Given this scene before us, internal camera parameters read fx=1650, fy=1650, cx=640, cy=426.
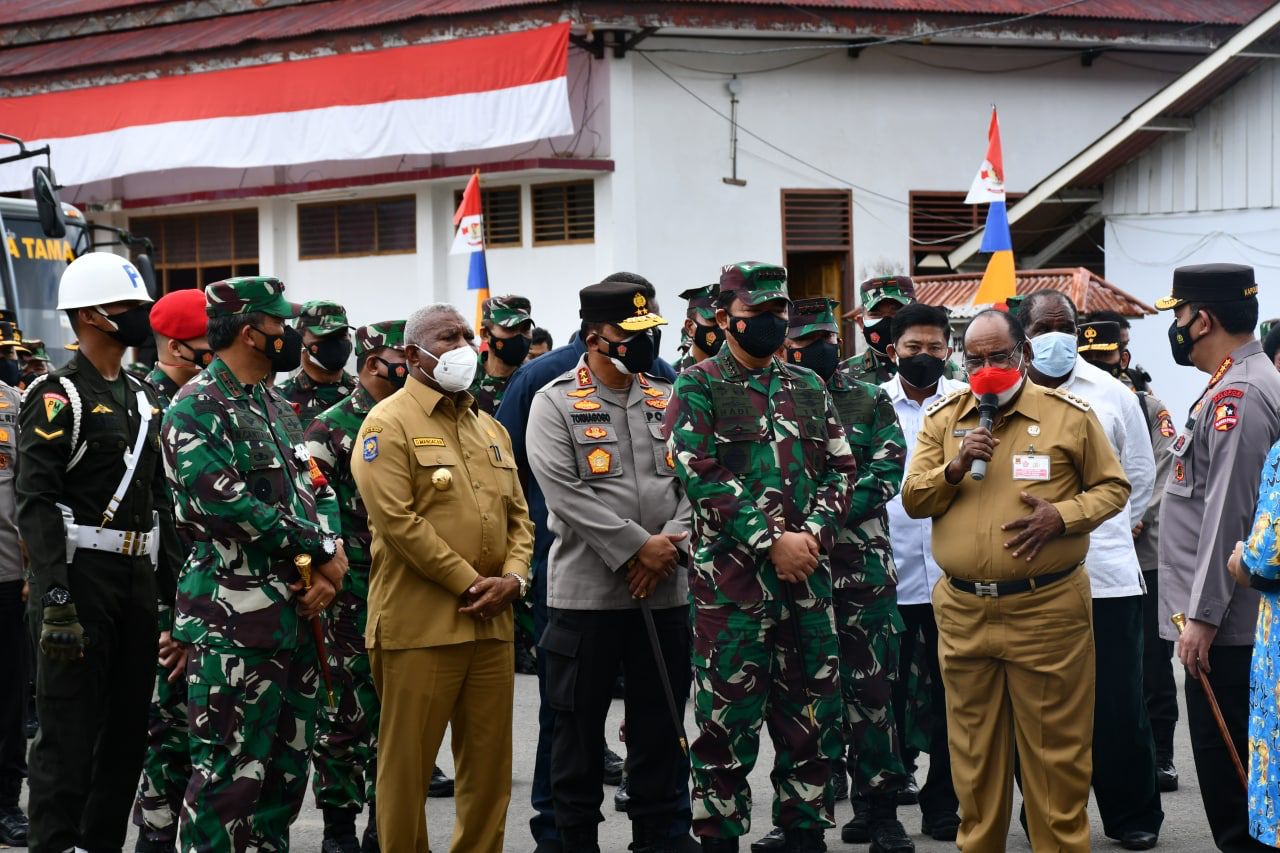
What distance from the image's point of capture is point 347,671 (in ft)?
24.2

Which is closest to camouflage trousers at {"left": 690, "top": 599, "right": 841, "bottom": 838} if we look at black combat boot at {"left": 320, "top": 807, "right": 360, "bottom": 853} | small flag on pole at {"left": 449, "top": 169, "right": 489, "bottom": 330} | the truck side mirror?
black combat boot at {"left": 320, "top": 807, "right": 360, "bottom": 853}

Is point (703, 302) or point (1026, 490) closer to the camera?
point (1026, 490)

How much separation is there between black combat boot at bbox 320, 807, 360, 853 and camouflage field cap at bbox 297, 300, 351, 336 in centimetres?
230

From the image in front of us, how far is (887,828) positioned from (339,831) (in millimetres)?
2419

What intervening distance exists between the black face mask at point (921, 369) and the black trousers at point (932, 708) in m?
1.09

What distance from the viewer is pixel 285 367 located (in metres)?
6.43

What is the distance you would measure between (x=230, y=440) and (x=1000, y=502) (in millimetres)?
2912

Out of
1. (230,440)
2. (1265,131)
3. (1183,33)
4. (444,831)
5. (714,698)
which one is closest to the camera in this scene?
(230,440)

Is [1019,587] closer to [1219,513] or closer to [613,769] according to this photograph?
[1219,513]

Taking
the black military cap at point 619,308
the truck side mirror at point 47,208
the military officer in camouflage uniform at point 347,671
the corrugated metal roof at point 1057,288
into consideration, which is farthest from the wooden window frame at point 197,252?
the black military cap at point 619,308

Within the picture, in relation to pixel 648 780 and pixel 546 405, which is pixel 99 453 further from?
pixel 648 780

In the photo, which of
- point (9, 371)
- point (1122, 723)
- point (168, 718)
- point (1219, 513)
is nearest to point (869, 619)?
point (1122, 723)

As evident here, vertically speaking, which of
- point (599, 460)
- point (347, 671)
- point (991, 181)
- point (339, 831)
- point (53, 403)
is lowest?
point (339, 831)

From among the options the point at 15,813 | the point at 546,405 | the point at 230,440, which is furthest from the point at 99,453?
the point at 15,813
